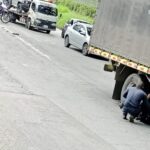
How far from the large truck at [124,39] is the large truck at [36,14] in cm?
2108

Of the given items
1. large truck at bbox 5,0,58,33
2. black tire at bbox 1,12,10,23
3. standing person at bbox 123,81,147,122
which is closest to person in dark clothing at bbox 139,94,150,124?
standing person at bbox 123,81,147,122

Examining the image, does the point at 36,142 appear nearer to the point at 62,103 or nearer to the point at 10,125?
the point at 10,125

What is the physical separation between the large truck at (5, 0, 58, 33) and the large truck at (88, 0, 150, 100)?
21.1 m

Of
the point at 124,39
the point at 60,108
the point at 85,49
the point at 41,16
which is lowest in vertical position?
the point at 41,16

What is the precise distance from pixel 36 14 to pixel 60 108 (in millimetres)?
25847

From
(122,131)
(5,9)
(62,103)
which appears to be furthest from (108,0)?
(5,9)

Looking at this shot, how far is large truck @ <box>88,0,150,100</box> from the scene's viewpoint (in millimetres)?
15430

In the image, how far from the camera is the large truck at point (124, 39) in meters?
15.4

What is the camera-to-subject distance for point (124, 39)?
16.5m

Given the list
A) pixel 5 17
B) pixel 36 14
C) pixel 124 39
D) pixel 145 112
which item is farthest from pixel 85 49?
pixel 145 112

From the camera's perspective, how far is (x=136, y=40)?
51.7 feet

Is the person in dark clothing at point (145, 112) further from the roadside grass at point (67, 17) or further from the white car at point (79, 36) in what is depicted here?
the roadside grass at point (67, 17)

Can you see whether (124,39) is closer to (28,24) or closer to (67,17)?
(28,24)

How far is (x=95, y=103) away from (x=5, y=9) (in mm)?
26225
